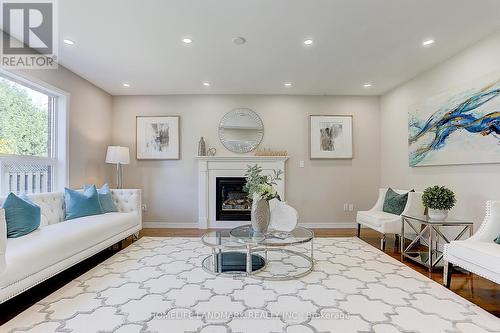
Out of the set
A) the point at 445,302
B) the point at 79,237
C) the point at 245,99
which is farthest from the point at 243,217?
the point at 445,302

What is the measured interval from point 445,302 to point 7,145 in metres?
4.64

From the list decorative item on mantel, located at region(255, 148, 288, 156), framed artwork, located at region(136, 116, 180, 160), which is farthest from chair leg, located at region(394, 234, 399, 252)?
framed artwork, located at region(136, 116, 180, 160)

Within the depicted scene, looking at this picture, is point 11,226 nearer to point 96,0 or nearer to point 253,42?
point 96,0

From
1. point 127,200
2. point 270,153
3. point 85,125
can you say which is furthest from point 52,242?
point 270,153

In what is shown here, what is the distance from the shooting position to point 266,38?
2994mm

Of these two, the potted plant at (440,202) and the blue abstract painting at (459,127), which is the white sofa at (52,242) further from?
the blue abstract painting at (459,127)

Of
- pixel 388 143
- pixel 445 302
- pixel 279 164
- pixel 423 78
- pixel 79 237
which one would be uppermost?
pixel 423 78

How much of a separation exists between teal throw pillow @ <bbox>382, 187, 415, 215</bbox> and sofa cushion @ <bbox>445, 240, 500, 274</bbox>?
1390 millimetres

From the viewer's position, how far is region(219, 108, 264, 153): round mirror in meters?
5.11

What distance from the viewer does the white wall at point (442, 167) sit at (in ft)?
9.55

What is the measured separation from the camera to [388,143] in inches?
193

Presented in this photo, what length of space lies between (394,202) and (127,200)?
3987mm

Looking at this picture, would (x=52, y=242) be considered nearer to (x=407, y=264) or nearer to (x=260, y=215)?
(x=260, y=215)

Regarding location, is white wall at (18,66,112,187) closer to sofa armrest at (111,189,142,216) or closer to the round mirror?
sofa armrest at (111,189,142,216)
